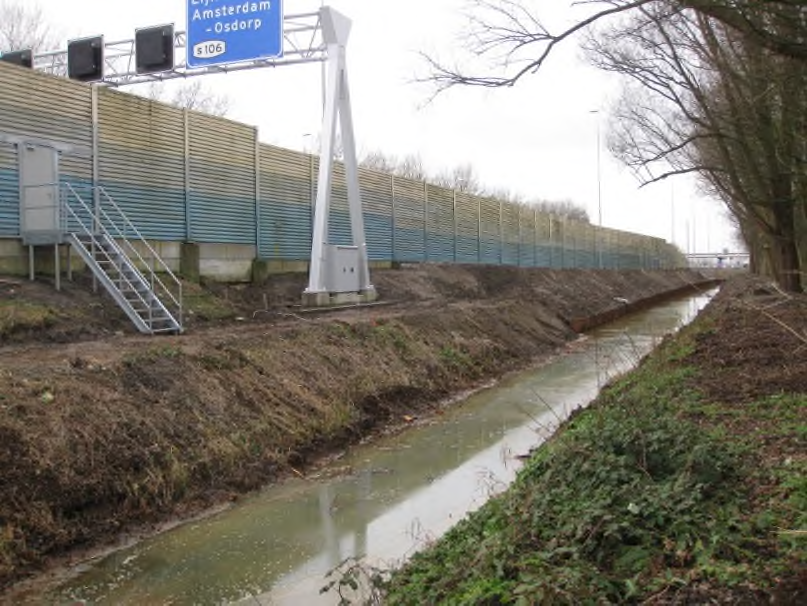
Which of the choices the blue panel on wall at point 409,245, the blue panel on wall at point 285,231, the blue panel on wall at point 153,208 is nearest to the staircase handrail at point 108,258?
the blue panel on wall at point 153,208

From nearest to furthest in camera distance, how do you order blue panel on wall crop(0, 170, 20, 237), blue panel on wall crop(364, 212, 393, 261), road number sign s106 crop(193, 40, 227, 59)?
blue panel on wall crop(0, 170, 20, 237)
road number sign s106 crop(193, 40, 227, 59)
blue panel on wall crop(364, 212, 393, 261)

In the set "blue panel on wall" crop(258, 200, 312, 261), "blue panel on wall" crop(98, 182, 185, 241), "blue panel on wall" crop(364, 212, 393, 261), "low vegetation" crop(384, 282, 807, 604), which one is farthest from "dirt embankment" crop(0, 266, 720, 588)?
"blue panel on wall" crop(364, 212, 393, 261)

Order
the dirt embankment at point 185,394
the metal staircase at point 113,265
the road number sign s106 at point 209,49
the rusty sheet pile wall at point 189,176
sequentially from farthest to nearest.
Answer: the road number sign s106 at point 209,49
the rusty sheet pile wall at point 189,176
the metal staircase at point 113,265
the dirt embankment at point 185,394

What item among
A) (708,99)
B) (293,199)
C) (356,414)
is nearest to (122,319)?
(356,414)

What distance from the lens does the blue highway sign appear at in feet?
52.6

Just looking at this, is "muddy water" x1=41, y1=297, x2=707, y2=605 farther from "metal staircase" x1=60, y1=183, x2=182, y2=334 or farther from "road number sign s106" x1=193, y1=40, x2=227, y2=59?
"road number sign s106" x1=193, y1=40, x2=227, y2=59

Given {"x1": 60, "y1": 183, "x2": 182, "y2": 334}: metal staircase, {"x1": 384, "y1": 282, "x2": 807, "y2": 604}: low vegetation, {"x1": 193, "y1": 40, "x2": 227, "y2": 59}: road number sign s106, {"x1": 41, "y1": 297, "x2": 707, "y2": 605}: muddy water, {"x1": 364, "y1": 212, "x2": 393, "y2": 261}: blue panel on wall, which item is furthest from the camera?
{"x1": 364, "y1": 212, "x2": 393, "y2": 261}: blue panel on wall

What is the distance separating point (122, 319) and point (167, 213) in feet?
12.2

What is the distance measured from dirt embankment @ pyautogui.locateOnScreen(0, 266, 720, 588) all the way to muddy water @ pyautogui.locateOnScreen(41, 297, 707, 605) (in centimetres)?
51

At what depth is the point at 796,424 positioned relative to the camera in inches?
253

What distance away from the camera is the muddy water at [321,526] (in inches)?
243

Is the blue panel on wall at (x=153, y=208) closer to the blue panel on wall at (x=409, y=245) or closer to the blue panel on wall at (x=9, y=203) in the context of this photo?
the blue panel on wall at (x=9, y=203)

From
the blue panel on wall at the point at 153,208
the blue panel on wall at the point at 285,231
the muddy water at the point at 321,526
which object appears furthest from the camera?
the blue panel on wall at the point at 285,231

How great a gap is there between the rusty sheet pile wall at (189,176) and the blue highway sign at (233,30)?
4.88ft
